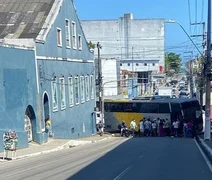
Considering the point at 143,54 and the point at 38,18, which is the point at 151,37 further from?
the point at 38,18

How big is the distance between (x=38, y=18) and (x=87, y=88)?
1142cm

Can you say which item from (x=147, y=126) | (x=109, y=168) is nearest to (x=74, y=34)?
(x=147, y=126)

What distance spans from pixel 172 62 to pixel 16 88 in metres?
121

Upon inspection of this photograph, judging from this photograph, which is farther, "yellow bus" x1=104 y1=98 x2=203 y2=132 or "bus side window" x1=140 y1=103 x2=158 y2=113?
"bus side window" x1=140 y1=103 x2=158 y2=113

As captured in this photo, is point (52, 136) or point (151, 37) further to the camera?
point (151, 37)

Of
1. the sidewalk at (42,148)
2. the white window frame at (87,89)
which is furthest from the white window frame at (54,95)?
the white window frame at (87,89)

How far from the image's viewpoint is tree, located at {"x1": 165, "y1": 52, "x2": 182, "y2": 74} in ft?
449

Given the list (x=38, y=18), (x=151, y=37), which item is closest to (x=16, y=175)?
(x=38, y=18)

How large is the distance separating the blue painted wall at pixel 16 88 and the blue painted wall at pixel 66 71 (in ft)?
5.41

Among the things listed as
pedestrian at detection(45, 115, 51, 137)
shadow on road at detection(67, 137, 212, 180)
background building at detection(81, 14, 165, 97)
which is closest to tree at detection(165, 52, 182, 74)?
background building at detection(81, 14, 165, 97)

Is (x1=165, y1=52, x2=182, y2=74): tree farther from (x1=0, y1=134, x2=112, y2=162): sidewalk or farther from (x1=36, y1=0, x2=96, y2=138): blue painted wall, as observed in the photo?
(x1=0, y1=134, x2=112, y2=162): sidewalk

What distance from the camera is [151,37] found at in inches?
3907

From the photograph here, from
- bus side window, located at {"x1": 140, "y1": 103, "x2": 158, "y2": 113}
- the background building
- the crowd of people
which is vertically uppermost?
the background building

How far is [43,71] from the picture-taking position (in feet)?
83.1
